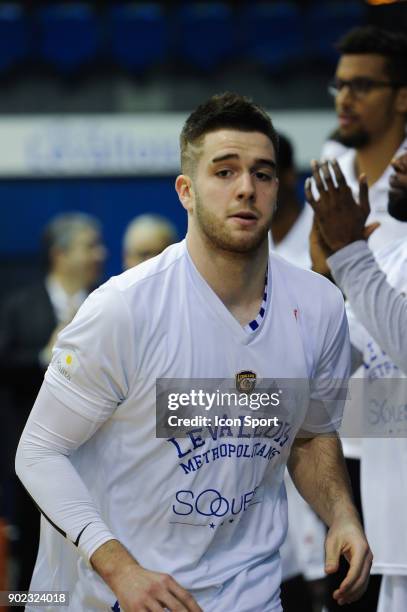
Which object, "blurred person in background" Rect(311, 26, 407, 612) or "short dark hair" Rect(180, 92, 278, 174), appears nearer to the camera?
"short dark hair" Rect(180, 92, 278, 174)

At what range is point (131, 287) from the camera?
10.7 feet

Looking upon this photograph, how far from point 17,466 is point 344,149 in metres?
2.80

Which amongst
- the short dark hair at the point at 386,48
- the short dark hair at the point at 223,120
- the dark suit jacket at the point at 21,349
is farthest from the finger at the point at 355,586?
the dark suit jacket at the point at 21,349

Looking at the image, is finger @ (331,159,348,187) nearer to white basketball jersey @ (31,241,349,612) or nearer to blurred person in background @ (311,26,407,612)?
blurred person in background @ (311,26,407,612)

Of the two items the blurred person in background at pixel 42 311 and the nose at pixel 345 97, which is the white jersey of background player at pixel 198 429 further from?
the blurred person in background at pixel 42 311

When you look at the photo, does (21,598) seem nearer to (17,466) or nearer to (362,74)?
(17,466)

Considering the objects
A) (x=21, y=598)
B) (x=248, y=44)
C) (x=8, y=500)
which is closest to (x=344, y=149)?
(x=21, y=598)

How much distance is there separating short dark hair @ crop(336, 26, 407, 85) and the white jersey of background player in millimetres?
1860

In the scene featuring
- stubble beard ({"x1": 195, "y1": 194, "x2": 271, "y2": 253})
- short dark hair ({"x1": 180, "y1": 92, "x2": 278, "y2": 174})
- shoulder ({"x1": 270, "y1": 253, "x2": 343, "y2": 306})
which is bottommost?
shoulder ({"x1": 270, "y1": 253, "x2": 343, "y2": 306})

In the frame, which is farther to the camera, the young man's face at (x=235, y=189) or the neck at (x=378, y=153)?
the neck at (x=378, y=153)

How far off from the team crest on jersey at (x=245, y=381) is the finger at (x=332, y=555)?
459 mm

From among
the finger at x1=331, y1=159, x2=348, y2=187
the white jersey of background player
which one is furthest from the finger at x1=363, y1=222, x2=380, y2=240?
the white jersey of background player

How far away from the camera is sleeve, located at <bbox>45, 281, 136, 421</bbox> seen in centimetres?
317

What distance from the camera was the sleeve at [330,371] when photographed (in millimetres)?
3510
